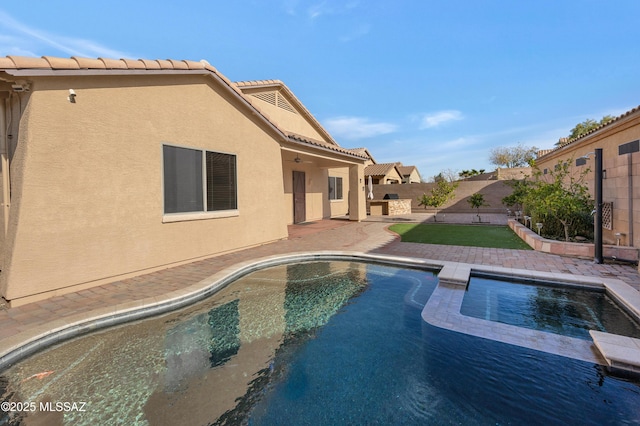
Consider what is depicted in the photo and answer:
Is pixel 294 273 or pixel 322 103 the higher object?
pixel 322 103

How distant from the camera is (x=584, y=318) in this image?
221 inches

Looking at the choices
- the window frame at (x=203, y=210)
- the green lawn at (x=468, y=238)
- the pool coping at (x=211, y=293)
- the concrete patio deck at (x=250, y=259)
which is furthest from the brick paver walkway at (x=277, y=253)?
the window frame at (x=203, y=210)

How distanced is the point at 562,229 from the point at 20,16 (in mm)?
21397

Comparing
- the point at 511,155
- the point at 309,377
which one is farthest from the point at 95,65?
the point at 511,155

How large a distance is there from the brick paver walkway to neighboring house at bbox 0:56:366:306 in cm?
48

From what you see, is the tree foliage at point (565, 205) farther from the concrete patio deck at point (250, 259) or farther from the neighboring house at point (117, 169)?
the neighboring house at point (117, 169)

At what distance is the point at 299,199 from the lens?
Result: 19.9 meters

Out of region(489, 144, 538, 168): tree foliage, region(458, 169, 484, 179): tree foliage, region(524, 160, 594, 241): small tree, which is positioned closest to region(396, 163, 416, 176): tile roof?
region(458, 169, 484, 179): tree foliage

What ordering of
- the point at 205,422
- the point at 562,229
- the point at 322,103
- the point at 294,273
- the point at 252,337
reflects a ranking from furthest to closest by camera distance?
the point at 322,103
the point at 562,229
the point at 294,273
the point at 252,337
the point at 205,422

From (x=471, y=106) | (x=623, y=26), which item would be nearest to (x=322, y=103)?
(x=471, y=106)

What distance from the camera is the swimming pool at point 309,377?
3279 millimetres

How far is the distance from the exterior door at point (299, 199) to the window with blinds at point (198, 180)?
8632 millimetres

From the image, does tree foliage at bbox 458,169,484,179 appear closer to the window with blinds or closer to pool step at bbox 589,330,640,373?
the window with blinds

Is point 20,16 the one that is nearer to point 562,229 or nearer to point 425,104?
point 562,229
